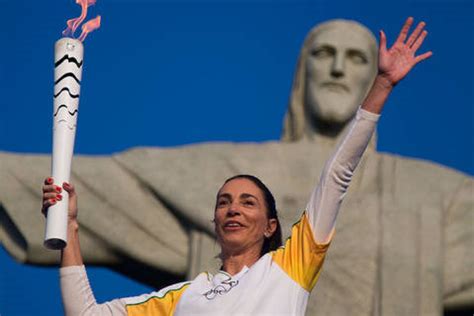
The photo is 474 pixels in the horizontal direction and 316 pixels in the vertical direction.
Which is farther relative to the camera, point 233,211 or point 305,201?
point 305,201

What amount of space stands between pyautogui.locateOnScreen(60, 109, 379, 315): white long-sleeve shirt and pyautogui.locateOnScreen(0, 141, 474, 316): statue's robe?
4.92 m

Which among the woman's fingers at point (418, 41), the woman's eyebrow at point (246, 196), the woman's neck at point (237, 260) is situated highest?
the woman's fingers at point (418, 41)

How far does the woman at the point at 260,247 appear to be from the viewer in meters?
6.70

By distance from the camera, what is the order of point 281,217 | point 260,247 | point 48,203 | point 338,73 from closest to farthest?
1. point 48,203
2. point 260,247
3. point 281,217
4. point 338,73

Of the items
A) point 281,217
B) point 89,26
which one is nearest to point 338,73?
point 281,217

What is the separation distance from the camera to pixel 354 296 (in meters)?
11.8

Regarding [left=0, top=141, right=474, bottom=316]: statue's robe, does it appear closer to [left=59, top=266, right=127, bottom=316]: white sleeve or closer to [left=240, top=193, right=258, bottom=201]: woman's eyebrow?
[left=240, top=193, right=258, bottom=201]: woman's eyebrow

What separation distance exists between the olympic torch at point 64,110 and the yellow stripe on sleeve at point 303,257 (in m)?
0.88

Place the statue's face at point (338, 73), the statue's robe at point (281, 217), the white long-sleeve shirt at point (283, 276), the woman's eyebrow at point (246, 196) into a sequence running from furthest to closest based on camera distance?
the statue's face at point (338, 73) < the statue's robe at point (281, 217) < the woman's eyebrow at point (246, 196) < the white long-sleeve shirt at point (283, 276)

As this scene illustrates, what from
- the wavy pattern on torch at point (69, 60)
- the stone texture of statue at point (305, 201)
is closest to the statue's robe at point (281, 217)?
the stone texture of statue at point (305, 201)

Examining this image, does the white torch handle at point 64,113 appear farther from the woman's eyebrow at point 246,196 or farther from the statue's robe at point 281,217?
the statue's robe at point 281,217

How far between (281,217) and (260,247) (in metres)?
4.98

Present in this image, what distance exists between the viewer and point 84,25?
23.6 ft

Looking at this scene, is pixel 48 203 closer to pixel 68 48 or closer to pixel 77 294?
pixel 77 294
